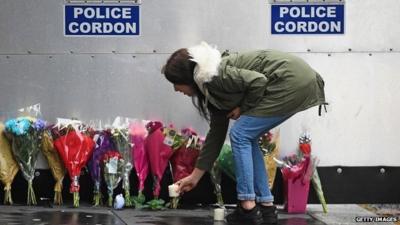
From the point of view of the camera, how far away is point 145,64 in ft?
21.6

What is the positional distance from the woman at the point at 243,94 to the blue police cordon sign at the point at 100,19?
3.41ft

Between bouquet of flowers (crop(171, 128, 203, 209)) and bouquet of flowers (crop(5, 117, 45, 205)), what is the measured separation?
1.04 m

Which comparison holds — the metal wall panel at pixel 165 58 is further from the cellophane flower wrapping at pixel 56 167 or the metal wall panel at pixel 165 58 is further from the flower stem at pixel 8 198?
the flower stem at pixel 8 198

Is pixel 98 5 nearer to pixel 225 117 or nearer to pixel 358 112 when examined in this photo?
pixel 225 117

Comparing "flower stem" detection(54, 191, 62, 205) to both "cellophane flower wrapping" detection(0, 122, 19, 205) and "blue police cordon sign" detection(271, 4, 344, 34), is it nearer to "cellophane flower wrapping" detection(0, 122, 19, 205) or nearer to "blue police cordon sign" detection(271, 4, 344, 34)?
"cellophane flower wrapping" detection(0, 122, 19, 205)

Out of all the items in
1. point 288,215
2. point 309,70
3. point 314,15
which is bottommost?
point 288,215

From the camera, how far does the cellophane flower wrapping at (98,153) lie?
21.5 feet

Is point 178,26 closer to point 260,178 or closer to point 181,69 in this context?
point 181,69

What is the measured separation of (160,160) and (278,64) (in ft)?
4.39

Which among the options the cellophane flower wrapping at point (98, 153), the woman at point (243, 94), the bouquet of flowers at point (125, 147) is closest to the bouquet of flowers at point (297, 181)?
the woman at point (243, 94)

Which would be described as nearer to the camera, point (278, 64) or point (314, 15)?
point (278, 64)

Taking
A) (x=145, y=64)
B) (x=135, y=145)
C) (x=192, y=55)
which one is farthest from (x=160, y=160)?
(x=192, y=55)

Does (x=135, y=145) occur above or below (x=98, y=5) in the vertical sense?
below

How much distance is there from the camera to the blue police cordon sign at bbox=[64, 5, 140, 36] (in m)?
6.57
